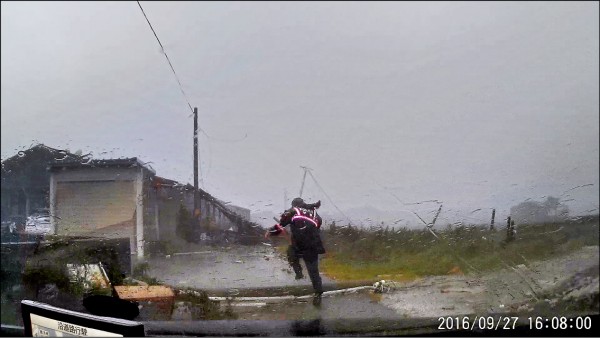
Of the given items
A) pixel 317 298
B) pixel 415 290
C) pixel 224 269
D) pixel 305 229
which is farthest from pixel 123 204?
pixel 415 290

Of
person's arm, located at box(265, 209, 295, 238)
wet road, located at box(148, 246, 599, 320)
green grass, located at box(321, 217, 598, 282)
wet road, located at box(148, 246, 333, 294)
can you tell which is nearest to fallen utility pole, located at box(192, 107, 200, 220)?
wet road, located at box(148, 246, 333, 294)

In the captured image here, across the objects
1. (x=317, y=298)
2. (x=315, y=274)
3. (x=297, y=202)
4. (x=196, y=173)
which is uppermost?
(x=196, y=173)

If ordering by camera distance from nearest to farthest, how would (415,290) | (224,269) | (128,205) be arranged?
(415,290), (224,269), (128,205)

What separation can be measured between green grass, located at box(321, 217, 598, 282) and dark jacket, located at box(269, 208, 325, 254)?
50 mm

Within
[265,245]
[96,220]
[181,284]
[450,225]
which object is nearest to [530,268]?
[450,225]

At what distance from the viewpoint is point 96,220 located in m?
2.95

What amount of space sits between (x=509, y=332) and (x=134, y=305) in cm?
183

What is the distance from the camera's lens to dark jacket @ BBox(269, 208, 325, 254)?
8.70 ft

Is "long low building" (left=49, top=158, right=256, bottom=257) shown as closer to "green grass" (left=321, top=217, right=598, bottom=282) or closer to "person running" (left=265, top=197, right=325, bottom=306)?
"person running" (left=265, top=197, right=325, bottom=306)

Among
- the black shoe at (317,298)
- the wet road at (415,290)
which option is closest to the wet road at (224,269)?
the wet road at (415,290)

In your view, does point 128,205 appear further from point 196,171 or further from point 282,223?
point 282,223

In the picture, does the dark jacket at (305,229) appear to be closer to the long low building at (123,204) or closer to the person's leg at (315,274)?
the person's leg at (315,274)

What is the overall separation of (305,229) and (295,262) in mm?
174

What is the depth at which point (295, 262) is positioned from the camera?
2.68 metres
